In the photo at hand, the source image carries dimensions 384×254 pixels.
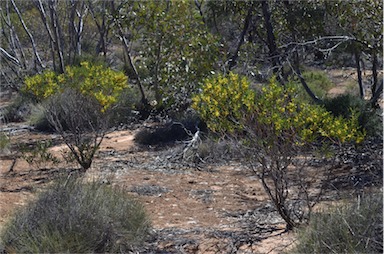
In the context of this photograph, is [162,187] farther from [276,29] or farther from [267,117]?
[276,29]

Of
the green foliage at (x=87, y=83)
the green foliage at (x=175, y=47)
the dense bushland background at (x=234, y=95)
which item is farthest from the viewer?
the green foliage at (x=175, y=47)

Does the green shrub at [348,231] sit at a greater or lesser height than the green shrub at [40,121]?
greater

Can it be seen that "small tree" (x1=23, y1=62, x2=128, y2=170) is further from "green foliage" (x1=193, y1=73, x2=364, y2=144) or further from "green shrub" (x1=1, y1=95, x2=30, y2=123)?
"green shrub" (x1=1, y1=95, x2=30, y2=123)

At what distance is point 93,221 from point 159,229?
3.68 feet

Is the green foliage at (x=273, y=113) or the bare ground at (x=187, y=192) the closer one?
the green foliage at (x=273, y=113)

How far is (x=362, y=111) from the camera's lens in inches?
396

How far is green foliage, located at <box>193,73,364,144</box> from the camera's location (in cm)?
533

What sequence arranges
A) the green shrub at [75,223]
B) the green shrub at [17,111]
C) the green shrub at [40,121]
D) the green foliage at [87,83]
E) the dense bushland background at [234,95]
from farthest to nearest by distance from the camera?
the green shrub at [17,111] → the green shrub at [40,121] → the green foliage at [87,83] → the dense bushland background at [234,95] → the green shrub at [75,223]

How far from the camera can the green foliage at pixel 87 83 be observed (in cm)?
869

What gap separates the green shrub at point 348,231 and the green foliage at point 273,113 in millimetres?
692

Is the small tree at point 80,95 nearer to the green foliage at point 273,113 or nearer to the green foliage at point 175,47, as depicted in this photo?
the green foliage at point 175,47

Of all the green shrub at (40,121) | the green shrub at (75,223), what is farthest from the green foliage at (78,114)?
the green shrub at (40,121)

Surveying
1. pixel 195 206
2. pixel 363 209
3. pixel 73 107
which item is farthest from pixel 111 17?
pixel 363 209

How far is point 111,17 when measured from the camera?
498 inches
